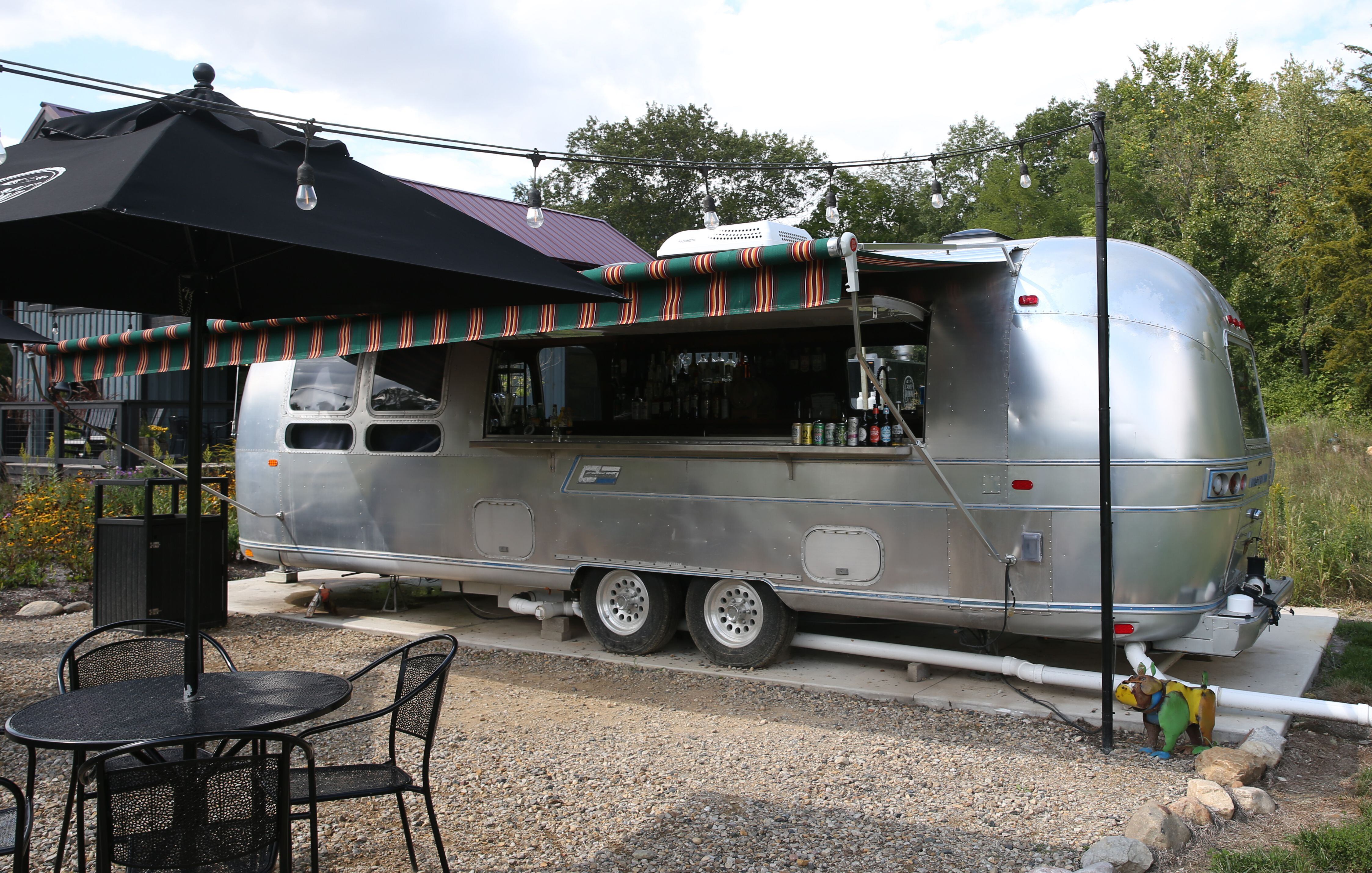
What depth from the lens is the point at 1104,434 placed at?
495 cm

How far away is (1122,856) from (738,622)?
11.1 feet

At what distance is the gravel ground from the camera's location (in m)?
3.92

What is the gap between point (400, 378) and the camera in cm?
805

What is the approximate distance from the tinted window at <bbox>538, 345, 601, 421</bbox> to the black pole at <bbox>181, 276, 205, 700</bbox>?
3981mm

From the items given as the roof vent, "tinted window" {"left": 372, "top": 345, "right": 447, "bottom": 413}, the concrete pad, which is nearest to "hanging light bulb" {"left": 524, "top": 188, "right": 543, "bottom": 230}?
"tinted window" {"left": 372, "top": 345, "right": 447, "bottom": 413}

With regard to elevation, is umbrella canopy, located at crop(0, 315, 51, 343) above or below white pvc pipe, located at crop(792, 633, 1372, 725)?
above

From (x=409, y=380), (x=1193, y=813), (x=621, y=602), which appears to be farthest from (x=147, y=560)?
(x=1193, y=813)

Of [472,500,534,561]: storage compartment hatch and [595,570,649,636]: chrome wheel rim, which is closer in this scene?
[595,570,649,636]: chrome wheel rim

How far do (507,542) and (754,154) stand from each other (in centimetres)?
3112

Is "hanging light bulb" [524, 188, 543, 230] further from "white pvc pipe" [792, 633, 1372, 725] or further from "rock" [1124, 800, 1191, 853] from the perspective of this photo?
"rock" [1124, 800, 1191, 853]

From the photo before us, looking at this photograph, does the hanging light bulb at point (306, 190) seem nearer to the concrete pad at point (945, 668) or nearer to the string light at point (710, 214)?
Result: the string light at point (710, 214)

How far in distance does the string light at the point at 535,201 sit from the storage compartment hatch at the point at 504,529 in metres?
2.27

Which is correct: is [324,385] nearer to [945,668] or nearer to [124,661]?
[124,661]

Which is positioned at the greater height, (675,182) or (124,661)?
(675,182)
